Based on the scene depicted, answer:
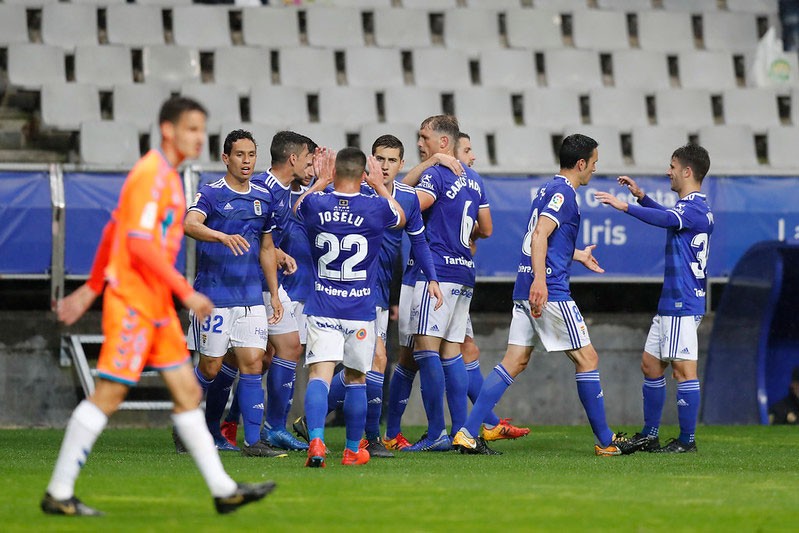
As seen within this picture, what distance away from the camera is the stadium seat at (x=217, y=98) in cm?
1434

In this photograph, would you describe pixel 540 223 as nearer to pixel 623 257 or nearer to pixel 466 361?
pixel 466 361

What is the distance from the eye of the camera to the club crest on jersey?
28.5 feet

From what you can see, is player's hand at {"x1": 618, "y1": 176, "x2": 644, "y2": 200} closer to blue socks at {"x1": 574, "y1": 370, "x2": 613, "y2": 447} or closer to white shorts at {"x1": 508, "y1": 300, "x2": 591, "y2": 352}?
white shorts at {"x1": 508, "y1": 300, "x2": 591, "y2": 352}

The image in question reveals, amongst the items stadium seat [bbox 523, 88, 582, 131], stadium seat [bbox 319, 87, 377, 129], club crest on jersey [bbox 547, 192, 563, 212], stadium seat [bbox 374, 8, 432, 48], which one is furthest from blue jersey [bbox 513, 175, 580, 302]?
stadium seat [bbox 374, 8, 432, 48]

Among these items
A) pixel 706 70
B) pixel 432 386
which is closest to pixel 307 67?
pixel 706 70

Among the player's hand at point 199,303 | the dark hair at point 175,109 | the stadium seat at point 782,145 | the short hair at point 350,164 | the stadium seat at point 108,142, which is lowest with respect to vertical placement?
the player's hand at point 199,303

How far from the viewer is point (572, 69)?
16.3m

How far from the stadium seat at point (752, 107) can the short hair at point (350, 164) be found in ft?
31.4

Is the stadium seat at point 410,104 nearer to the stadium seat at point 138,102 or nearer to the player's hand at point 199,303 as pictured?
A: the stadium seat at point 138,102

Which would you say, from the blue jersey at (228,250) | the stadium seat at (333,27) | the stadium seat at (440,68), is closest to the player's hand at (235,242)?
the blue jersey at (228,250)

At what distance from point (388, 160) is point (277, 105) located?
6.12 meters

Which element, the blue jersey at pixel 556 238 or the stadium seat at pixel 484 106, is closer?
the blue jersey at pixel 556 238

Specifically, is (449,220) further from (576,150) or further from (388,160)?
(576,150)

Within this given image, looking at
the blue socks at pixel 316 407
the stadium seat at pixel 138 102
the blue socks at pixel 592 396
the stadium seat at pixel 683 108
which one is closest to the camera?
the blue socks at pixel 316 407
